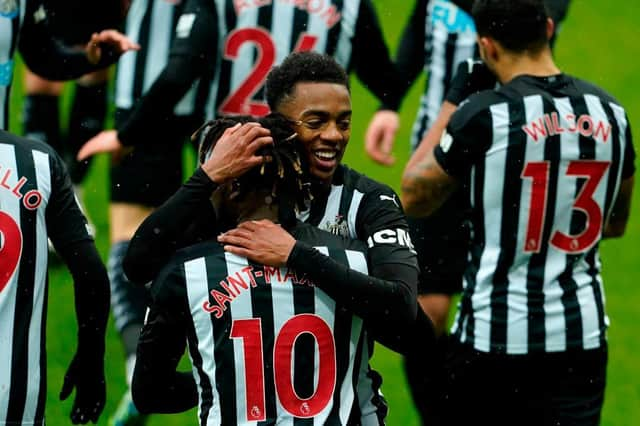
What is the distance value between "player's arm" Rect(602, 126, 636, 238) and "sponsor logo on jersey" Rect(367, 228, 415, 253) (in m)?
A: 1.28

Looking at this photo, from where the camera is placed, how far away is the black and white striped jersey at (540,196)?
13.4 feet

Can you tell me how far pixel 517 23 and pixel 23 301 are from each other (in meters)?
1.80

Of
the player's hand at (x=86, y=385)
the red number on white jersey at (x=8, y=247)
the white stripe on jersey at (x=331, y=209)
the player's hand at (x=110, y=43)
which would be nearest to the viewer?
the red number on white jersey at (x=8, y=247)

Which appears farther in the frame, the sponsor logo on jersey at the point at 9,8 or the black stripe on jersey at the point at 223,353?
the sponsor logo on jersey at the point at 9,8

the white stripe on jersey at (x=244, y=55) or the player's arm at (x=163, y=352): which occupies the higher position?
the white stripe on jersey at (x=244, y=55)

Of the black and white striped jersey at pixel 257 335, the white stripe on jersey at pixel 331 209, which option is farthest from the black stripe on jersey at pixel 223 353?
the white stripe on jersey at pixel 331 209

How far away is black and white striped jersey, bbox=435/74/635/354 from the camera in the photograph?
4.10 meters

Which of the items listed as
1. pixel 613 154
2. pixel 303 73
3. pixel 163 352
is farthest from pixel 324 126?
pixel 613 154

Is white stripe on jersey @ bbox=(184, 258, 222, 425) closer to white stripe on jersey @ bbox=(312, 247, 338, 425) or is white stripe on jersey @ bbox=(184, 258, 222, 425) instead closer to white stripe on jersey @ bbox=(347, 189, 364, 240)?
white stripe on jersey @ bbox=(312, 247, 338, 425)

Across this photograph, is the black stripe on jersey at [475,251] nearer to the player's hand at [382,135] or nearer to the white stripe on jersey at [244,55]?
Result: the player's hand at [382,135]

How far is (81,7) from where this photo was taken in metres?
7.57

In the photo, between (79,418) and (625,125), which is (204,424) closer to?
(79,418)

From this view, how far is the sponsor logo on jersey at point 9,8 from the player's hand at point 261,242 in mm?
2125

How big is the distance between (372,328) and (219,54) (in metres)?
2.54
